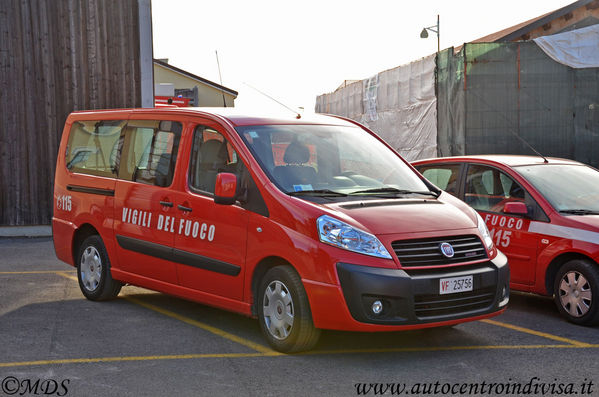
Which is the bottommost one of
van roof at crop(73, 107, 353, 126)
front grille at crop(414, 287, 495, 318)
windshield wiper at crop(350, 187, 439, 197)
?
front grille at crop(414, 287, 495, 318)

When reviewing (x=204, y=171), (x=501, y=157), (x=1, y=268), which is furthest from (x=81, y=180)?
(x=501, y=157)

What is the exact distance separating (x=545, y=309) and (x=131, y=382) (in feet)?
14.4

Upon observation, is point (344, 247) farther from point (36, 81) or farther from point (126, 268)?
point (36, 81)

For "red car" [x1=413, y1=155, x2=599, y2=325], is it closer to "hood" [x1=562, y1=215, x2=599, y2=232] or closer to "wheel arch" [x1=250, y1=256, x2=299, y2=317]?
"hood" [x1=562, y1=215, x2=599, y2=232]

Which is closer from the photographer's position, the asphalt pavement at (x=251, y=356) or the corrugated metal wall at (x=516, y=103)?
the asphalt pavement at (x=251, y=356)

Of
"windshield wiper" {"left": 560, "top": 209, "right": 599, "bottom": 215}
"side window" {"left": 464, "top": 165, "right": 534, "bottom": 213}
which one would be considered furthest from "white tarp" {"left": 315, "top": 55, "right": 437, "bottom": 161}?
"windshield wiper" {"left": 560, "top": 209, "right": 599, "bottom": 215}

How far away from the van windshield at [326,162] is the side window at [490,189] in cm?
152

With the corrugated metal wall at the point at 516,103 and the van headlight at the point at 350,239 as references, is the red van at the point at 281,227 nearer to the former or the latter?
the van headlight at the point at 350,239

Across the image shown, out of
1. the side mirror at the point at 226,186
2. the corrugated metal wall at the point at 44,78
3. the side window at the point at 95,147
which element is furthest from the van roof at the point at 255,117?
the corrugated metal wall at the point at 44,78

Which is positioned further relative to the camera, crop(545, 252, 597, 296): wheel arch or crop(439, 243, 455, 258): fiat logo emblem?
crop(545, 252, 597, 296): wheel arch

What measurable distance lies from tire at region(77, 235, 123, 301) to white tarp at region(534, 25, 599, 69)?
41.2 ft

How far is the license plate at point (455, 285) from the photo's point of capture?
5.73 meters

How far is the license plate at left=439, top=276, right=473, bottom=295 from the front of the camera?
5.73 metres

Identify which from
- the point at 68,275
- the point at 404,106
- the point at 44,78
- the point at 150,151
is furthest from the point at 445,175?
the point at 404,106
